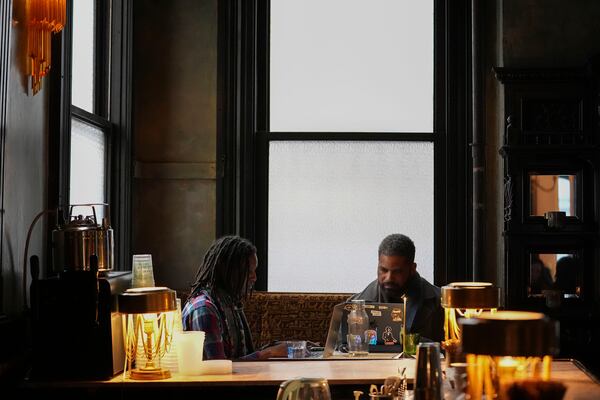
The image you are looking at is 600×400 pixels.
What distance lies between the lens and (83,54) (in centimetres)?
509

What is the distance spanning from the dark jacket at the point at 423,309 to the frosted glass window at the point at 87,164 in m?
1.79

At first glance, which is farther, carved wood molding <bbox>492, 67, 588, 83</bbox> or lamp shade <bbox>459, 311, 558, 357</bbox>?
carved wood molding <bbox>492, 67, 588, 83</bbox>

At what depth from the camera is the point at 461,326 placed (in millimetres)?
1727

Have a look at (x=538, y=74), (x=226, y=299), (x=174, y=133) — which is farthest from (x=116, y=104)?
(x=538, y=74)

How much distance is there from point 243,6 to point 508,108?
1.98 meters

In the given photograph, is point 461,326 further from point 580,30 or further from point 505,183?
point 580,30

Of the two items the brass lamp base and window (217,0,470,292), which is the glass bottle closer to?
the brass lamp base

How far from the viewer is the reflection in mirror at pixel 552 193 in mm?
5727

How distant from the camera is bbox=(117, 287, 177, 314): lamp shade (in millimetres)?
3201

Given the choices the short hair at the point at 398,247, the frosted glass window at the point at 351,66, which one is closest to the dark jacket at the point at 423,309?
the short hair at the point at 398,247

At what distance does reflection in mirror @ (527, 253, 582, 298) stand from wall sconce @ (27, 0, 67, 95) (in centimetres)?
337

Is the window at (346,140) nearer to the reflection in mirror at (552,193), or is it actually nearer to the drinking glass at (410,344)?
the reflection in mirror at (552,193)

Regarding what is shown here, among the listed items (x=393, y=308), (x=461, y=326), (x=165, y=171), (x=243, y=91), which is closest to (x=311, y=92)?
(x=243, y=91)

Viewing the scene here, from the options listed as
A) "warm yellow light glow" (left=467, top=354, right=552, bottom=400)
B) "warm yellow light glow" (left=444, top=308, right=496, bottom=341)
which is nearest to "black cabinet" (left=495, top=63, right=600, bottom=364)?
"warm yellow light glow" (left=444, top=308, right=496, bottom=341)
